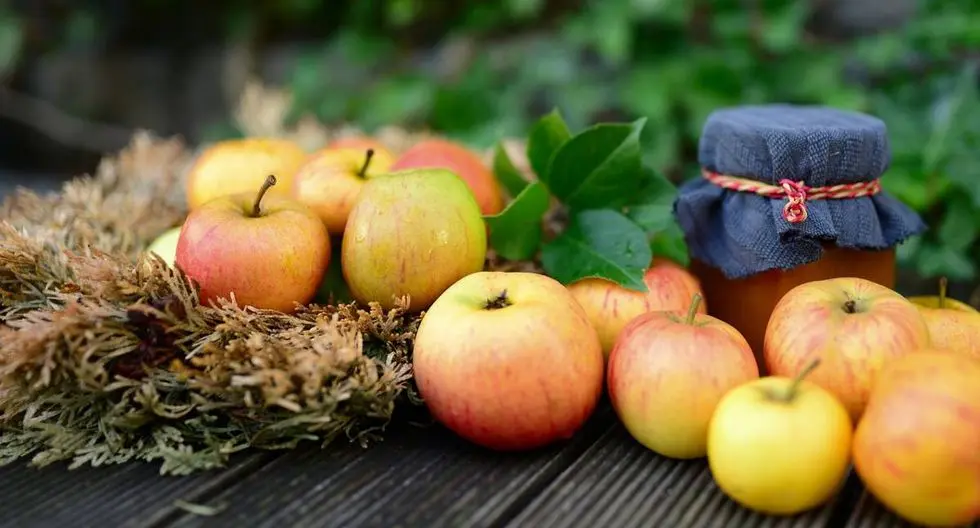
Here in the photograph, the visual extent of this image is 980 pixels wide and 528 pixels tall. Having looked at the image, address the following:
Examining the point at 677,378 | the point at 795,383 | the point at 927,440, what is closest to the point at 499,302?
the point at 677,378

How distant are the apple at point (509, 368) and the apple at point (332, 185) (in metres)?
0.25

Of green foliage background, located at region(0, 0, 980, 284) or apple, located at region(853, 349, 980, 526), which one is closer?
apple, located at region(853, 349, 980, 526)

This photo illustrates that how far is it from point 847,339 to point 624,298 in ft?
0.84

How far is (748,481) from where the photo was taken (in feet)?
2.24

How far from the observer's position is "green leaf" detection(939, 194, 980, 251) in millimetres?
1617

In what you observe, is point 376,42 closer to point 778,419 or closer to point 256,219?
point 256,219

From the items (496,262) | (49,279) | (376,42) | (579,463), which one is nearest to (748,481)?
(579,463)

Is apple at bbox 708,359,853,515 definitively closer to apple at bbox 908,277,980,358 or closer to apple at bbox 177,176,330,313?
apple at bbox 908,277,980,358

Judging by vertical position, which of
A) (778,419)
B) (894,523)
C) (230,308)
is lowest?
(894,523)

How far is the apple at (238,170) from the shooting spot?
1136mm

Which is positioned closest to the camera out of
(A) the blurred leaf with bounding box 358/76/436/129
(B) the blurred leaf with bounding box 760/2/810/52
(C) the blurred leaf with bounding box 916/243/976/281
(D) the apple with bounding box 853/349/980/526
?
(D) the apple with bounding box 853/349/980/526

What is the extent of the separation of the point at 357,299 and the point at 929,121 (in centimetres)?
140

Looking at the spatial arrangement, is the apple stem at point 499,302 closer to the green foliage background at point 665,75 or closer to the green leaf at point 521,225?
the green leaf at point 521,225

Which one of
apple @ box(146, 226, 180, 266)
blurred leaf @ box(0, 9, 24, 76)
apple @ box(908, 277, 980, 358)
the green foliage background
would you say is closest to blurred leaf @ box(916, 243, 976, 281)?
the green foliage background
